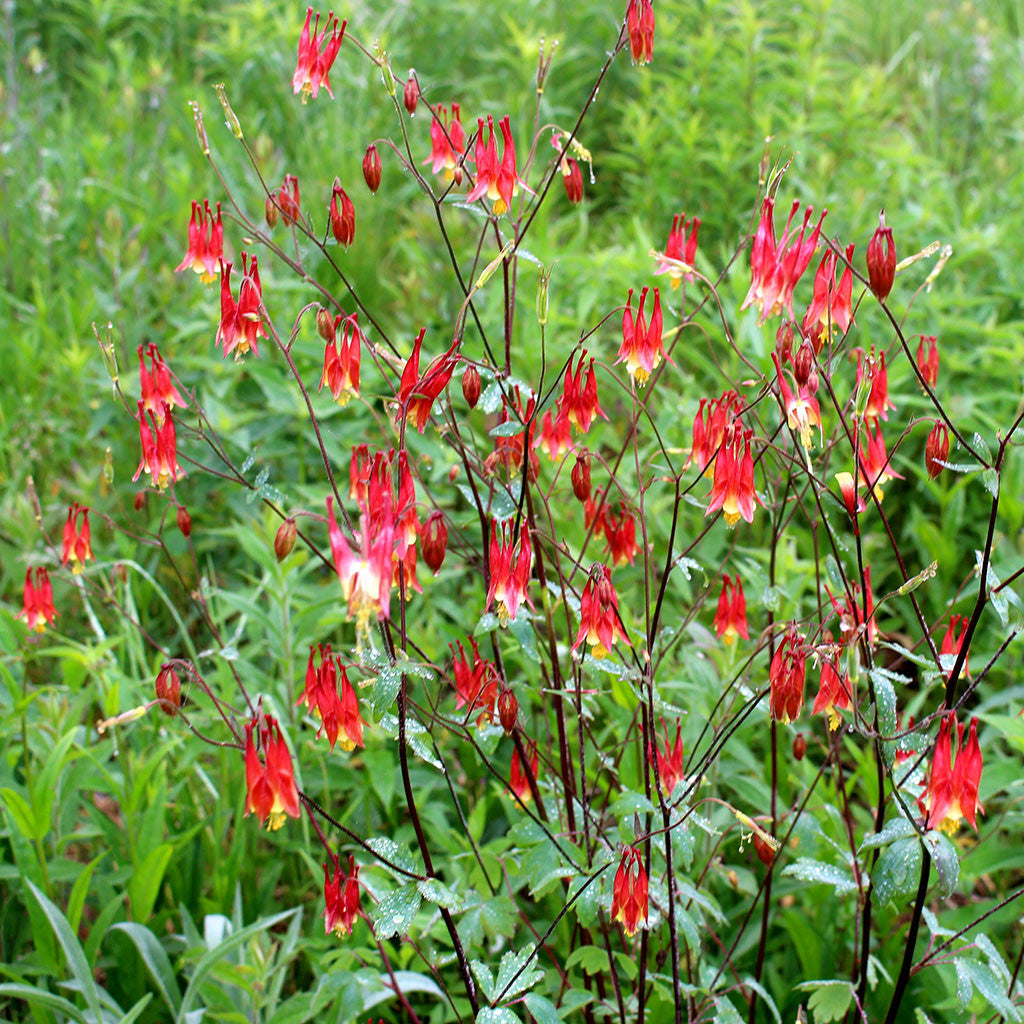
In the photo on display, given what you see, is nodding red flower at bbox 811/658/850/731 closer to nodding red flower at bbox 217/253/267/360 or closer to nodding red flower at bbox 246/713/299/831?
nodding red flower at bbox 246/713/299/831

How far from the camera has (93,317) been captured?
3.53 metres

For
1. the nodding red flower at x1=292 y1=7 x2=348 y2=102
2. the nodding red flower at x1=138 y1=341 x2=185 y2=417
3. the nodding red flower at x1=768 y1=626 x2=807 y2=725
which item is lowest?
the nodding red flower at x1=768 y1=626 x2=807 y2=725

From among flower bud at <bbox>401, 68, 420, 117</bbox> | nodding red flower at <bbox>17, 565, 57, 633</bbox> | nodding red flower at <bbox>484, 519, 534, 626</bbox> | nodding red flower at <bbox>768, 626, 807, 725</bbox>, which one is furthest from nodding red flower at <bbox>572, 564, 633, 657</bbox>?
nodding red flower at <bbox>17, 565, 57, 633</bbox>

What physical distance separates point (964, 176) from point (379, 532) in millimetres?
4714

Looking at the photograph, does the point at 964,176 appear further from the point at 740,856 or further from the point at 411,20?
the point at 740,856

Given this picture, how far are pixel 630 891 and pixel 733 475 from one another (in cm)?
56

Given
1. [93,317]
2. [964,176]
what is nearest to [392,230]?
[93,317]

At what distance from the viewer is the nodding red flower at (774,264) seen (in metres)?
1.33

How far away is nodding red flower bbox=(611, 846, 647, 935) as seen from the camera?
1.32 m

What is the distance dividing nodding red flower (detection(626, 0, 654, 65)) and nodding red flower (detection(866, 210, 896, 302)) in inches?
A: 18.4

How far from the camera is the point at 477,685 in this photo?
1449mm

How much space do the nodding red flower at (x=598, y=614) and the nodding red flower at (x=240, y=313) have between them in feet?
1.92

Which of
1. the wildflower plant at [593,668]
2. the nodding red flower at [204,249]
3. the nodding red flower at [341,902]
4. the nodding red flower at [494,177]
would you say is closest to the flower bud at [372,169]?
the wildflower plant at [593,668]

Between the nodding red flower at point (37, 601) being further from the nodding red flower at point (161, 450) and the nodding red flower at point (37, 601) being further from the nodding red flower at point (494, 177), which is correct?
the nodding red flower at point (494, 177)
